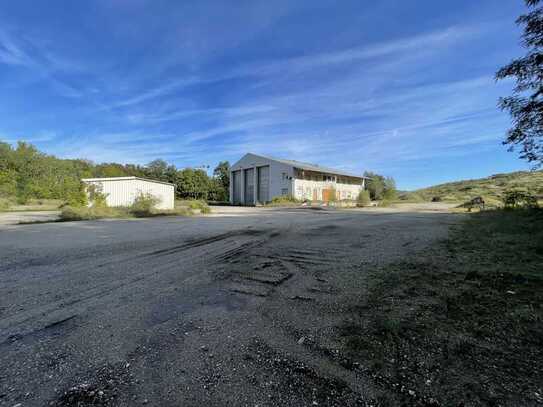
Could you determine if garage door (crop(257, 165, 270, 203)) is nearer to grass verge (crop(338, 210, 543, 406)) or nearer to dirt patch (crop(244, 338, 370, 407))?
grass verge (crop(338, 210, 543, 406))

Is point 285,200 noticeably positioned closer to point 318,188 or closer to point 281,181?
point 281,181

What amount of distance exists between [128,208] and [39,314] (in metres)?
13.8

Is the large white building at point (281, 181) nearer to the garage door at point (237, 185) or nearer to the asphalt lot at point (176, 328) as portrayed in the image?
the garage door at point (237, 185)

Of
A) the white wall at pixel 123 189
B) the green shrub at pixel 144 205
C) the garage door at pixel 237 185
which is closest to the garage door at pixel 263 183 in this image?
the garage door at pixel 237 185

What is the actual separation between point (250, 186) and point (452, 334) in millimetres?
33714

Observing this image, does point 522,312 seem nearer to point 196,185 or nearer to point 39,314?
point 39,314

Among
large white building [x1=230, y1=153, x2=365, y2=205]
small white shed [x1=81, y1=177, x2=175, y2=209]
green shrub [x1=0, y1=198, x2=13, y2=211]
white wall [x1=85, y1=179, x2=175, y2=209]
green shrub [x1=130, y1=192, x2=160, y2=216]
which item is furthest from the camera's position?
large white building [x1=230, y1=153, x2=365, y2=205]

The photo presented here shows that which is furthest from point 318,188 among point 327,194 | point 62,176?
point 62,176

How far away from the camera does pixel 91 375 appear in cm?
156

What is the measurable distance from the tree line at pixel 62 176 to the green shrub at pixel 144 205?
2823 mm


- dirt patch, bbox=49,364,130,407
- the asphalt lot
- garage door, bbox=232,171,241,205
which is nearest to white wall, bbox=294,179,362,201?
garage door, bbox=232,171,241,205

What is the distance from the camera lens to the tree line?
1852 centimetres

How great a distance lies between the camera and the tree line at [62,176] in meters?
18.5

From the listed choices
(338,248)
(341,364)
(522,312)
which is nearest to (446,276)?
(522,312)
